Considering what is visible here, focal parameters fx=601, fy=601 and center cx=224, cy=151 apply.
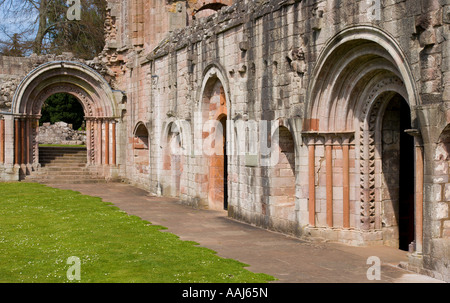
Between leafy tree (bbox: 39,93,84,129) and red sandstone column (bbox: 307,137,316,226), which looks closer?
red sandstone column (bbox: 307,137,316,226)

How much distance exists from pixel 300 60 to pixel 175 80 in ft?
25.2

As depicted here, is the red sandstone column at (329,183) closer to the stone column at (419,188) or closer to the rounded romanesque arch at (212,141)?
the stone column at (419,188)

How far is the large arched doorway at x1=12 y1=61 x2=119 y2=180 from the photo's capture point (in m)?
22.7

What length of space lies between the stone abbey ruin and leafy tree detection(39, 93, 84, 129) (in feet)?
45.2

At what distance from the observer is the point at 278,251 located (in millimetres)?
10117

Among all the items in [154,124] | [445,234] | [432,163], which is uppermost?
[154,124]

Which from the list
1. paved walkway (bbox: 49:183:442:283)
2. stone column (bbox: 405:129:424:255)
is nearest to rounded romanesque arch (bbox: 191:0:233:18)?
paved walkway (bbox: 49:183:442:283)

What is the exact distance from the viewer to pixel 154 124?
67.6 ft

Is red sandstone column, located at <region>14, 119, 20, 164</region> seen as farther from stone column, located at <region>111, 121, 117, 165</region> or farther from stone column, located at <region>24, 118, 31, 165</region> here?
stone column, located at <region>111, 121, 117, 165</region>

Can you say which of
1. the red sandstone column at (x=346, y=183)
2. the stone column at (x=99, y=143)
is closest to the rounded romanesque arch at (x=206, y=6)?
the stone column at (x=99, y=143)

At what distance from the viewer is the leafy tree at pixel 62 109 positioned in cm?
3622

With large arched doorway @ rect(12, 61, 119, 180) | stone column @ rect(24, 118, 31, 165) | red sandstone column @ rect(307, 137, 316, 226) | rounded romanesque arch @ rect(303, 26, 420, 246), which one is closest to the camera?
rounded romanesque arch @ rect(303, 26, 420, 246)

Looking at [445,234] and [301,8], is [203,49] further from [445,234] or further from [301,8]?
[445,234]
